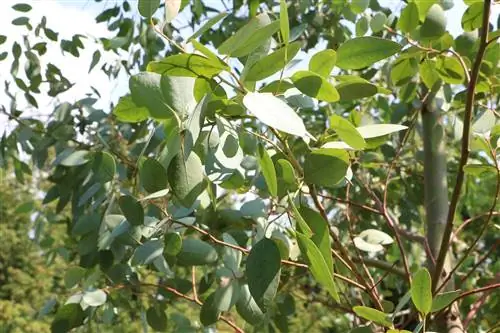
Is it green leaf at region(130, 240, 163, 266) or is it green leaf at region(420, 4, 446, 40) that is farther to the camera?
green leaf at region(420, 4, 446, 40)

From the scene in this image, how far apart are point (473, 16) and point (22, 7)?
1.27m

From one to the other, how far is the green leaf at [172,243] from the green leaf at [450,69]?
1.68 ft

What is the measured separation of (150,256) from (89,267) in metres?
0.44

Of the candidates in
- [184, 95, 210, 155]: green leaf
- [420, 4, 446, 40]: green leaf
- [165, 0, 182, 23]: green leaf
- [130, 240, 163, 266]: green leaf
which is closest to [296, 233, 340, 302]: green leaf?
[184, 95, 210, 155]: green leaf

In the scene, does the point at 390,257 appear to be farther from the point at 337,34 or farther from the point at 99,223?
the point at 99,223

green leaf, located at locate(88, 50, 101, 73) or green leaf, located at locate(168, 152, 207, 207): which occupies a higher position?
green leaf, located at locate(168, 152, 207, 207)

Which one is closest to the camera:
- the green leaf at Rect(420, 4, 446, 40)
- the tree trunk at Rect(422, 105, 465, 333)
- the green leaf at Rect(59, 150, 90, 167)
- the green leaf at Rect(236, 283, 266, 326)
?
the green leaf at Rect(236, 283, 266, 326)

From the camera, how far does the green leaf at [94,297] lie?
1138 millimetres

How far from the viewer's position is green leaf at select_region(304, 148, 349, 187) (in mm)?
604

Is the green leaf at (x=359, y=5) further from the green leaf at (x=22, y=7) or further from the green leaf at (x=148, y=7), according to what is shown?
the green leaf at (x=22, y=7)

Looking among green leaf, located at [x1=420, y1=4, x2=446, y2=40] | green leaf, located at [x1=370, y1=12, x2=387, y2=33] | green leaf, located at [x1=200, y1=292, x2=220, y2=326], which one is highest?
green leaf, located at [x1=420, y1=4, x2=446, y2=40]

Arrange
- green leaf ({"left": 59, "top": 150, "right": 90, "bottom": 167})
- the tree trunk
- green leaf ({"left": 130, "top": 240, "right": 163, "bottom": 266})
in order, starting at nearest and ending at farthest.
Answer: green leaf ({"left": 130, "top": 240, "right": 163, "bottom": 266}) < green leaf ({"left": 59, "top": 150, "right": 90, "bottom": 167}) < the tree trunk

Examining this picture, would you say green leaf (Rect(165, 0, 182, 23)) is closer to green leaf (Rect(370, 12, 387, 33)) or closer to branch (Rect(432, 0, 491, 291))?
branch (Rect(432, 0, 491, 291))

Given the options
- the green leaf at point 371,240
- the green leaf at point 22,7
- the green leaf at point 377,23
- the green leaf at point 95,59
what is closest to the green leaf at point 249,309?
the green leaf at point 371,240
